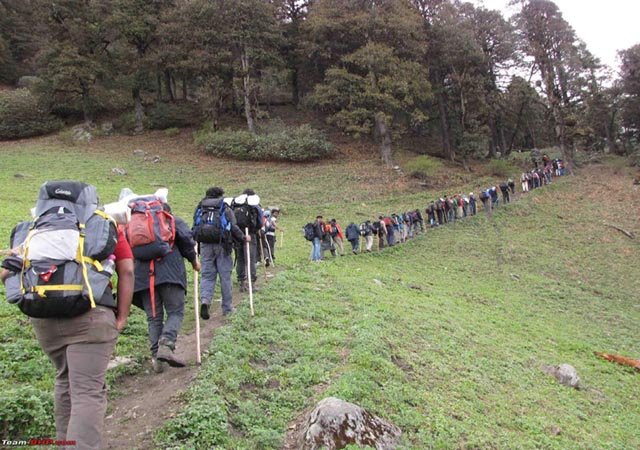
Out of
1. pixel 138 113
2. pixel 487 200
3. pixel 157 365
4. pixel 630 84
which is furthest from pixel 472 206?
pixel 630 84

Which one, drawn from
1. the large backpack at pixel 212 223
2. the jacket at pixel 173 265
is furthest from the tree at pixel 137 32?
the jacket at pixel 173 265

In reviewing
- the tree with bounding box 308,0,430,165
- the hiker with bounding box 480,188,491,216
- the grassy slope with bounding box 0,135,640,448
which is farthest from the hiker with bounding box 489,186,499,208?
the tree with bounding box 308,0,430,165

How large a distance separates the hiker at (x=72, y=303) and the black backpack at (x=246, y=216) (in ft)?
19.7

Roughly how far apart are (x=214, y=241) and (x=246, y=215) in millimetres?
2134

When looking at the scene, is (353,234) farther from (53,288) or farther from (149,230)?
(53,288)

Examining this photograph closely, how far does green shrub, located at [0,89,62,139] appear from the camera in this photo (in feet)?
115

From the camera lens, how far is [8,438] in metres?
4.11

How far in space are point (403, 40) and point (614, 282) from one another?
22.7m

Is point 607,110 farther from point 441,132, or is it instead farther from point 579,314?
point 579,314

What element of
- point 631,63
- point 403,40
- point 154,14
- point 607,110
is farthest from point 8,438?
point 607,110

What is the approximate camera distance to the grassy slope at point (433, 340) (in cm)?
550

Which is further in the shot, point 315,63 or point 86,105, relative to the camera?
point 315,63

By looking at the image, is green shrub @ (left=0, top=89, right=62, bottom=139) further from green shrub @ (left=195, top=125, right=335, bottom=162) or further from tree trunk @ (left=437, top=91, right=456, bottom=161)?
tree trunk @ (left=437, top=91, right=456, bottom=161)

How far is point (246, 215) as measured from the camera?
9773 mm
